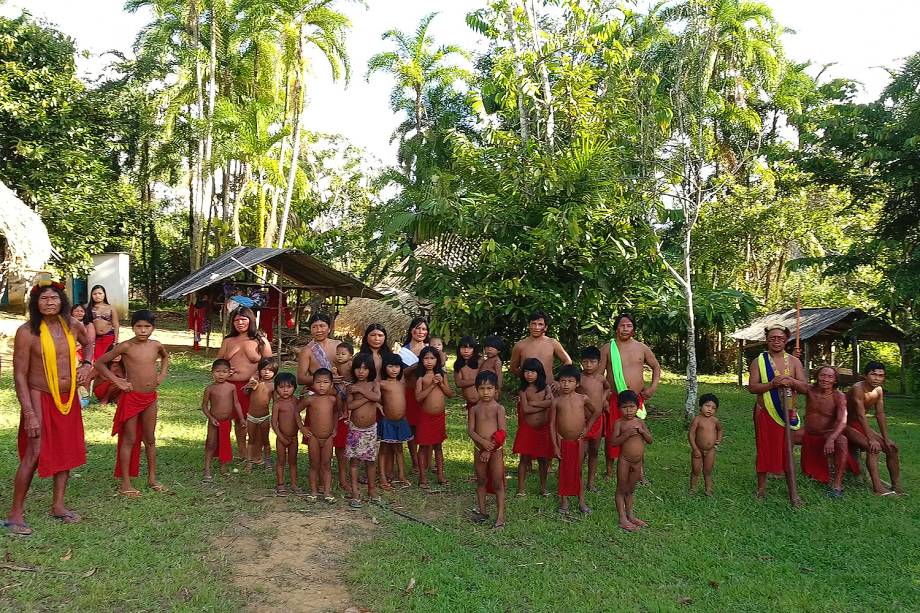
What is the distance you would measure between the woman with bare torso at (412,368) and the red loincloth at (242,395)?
1504 mm

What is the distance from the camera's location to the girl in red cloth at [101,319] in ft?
26.9

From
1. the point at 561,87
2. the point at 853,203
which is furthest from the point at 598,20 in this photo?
the point at 853,203

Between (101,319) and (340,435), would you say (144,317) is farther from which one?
(101,319)

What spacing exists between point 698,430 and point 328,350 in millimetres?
3322

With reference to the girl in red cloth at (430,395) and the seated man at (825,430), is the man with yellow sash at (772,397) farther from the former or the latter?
the girl in red cloth at (430,395)

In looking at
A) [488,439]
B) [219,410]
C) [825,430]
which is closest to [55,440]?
[219,410]

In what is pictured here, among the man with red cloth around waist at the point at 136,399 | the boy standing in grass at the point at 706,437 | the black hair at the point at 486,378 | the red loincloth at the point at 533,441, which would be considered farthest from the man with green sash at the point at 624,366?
the man with red cloth around waist at the point at 136,399

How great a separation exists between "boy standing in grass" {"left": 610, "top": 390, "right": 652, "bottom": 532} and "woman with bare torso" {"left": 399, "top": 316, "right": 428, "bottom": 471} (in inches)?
68.9

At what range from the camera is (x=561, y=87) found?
9984 mm

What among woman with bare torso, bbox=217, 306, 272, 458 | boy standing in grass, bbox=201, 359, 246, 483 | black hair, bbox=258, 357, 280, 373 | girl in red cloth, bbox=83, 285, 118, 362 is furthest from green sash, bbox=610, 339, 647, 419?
girl in red cloth, bbox=83, 285, 118, 362

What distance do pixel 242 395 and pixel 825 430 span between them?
5.34 meters

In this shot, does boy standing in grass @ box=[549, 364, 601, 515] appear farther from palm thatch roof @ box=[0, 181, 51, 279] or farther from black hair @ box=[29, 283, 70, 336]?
palm thatch roof @ box=[0, 181, 51, 279]

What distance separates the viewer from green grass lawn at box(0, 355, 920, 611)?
12.4ft

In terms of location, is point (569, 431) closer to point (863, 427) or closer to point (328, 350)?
point (328, 350)
